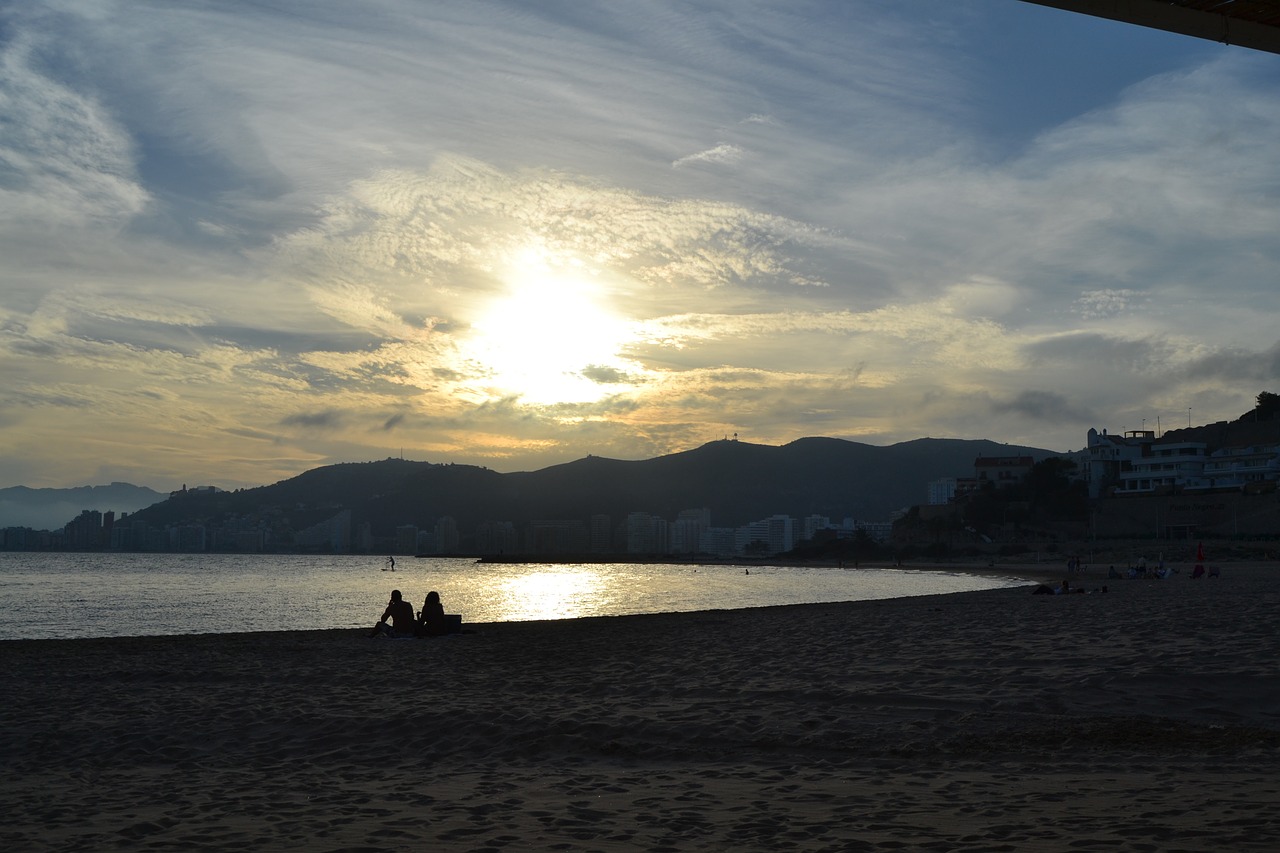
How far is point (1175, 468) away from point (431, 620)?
126 metres

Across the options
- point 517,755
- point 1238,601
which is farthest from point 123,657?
point 1238,601

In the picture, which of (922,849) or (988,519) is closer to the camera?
(922,849)

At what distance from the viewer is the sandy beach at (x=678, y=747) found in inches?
250

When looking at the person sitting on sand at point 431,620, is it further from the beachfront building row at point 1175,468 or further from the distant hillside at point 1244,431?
the distant hillside at point 1244,431

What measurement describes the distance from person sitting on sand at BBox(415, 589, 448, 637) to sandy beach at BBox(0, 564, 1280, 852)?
3.72m

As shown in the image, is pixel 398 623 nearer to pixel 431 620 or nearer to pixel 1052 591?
pixel 431 620

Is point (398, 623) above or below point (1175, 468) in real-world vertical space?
below

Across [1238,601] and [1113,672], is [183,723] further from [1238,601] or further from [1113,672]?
[1238,601]

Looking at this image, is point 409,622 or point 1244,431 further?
point 1244,431

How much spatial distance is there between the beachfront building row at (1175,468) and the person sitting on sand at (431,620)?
11322 cm

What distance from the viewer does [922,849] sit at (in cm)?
556

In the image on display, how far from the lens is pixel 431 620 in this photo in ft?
72.6

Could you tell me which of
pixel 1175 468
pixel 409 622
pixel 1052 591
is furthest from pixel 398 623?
pixel 1175 468

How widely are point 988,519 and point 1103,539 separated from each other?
87.4 feet
